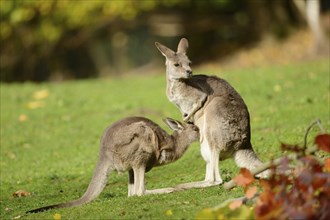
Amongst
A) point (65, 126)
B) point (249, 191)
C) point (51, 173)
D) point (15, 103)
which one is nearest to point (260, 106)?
point (65, 126)

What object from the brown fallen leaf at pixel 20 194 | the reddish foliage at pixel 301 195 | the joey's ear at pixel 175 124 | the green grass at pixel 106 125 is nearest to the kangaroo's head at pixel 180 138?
the joey's ear at pixel 175 124

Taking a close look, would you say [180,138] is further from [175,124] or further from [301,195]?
[301,195]

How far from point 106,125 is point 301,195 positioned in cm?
826

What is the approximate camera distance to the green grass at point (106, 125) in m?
7.56

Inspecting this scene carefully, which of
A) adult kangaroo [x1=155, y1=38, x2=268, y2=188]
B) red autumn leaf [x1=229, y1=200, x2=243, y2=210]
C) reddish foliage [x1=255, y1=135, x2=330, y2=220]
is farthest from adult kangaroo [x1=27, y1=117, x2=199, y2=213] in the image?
reddish foliage [x1=255, y1=135, x2=330, y2=220]

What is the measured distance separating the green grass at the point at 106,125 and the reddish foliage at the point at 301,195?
128 cm

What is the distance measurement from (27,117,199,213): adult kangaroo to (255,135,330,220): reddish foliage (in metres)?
2.28

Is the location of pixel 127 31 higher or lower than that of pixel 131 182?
higher

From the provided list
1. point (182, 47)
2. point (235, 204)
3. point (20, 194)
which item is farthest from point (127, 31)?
point (235, 204)

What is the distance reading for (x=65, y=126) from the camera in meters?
13.9

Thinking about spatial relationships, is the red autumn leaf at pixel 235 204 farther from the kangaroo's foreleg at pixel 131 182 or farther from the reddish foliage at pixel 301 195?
the kangaroo's foreleg at pixel 131 182

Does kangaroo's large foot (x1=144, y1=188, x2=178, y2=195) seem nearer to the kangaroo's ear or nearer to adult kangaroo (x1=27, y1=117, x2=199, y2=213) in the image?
adult kangaroo (x1=27, y1=117, x2=199, y2=213)

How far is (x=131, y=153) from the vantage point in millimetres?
7781

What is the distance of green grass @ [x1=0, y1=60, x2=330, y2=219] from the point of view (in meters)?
7.56
